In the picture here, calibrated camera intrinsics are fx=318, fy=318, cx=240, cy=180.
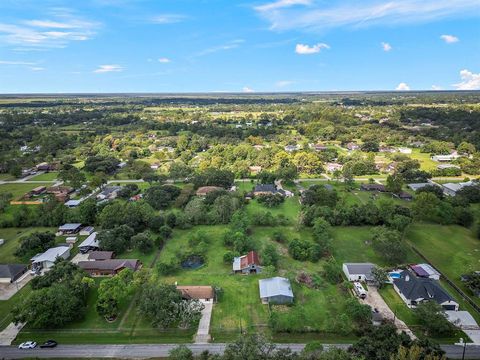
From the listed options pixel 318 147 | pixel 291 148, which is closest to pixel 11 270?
pixel 291 148

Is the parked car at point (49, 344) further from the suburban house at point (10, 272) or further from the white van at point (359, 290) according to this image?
the white van at point (359, 290)

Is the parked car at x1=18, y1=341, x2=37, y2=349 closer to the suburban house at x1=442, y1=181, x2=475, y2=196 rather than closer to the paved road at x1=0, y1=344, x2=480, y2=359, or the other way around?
the paved road at x1=0, y1=344, x2=480, y2=359

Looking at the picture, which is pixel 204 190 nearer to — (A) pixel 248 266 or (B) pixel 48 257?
(A) pixel 248 266

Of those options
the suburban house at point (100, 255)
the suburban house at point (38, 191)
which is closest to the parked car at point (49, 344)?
the suburban house at point (100, 255)

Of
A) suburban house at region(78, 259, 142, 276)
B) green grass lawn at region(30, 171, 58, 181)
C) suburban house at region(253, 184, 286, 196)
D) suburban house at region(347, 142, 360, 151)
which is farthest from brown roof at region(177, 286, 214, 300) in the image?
suburban house at region(347, 142, 360, 151)

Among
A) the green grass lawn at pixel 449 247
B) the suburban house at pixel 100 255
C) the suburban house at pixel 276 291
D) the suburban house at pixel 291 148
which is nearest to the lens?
the suburban house at pixel 276 291
